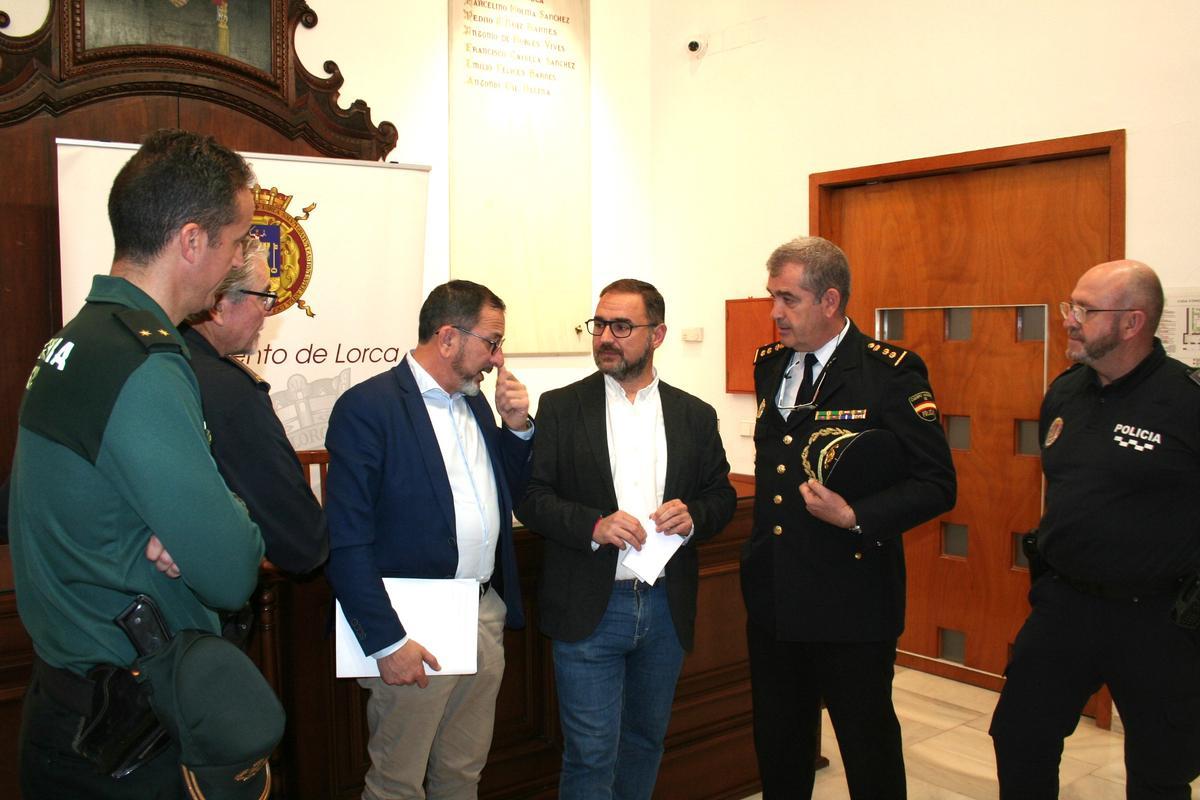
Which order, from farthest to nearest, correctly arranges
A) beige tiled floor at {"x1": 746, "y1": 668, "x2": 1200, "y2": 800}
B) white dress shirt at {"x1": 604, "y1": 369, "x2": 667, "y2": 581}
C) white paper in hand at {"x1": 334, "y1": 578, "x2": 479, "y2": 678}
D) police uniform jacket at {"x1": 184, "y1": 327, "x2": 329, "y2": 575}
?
beige tiled floor at {"x1": 746, "y1": 668, "x2": 1200, "y2": 800}
white dress shirt at {"x1": 604, "y1": 369, "x2": 667, "y2": 581}
white paper in hand at {"x1": 334, "y1": 578, "x2": 479, "y2": 678}
police uniform jacket at {"x1": 184, "y1": 327, "x2": 329, "y2": 575}

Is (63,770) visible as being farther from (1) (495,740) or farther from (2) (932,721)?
(2) (932,721)

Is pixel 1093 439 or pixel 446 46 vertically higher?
pixel 446 46

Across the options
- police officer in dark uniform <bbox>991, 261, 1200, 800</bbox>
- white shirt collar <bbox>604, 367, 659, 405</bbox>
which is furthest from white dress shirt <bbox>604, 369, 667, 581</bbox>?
police officer in dark uniform <bbox>991, 261, 1200, 800</bbox>

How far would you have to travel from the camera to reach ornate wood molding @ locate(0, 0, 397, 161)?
3.54 meters

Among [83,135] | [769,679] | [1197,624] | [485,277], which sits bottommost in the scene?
[769,679]

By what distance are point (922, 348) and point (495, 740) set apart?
2843mm

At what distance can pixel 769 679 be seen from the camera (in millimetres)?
2324

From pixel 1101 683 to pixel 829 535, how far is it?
2.60ft

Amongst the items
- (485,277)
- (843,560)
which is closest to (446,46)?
(485,277)

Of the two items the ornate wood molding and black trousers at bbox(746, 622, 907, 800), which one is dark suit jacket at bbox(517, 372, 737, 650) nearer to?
black trousers at bbox(746, 622, 907, 800)

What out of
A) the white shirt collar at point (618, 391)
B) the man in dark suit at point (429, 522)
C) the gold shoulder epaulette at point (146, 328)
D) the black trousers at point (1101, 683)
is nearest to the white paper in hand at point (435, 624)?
the man in dark suit at point (429, 522)

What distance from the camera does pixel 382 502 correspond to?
78.8 inches

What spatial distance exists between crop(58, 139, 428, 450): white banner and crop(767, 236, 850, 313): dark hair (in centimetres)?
223

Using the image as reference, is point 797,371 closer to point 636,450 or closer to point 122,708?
point 636,450
